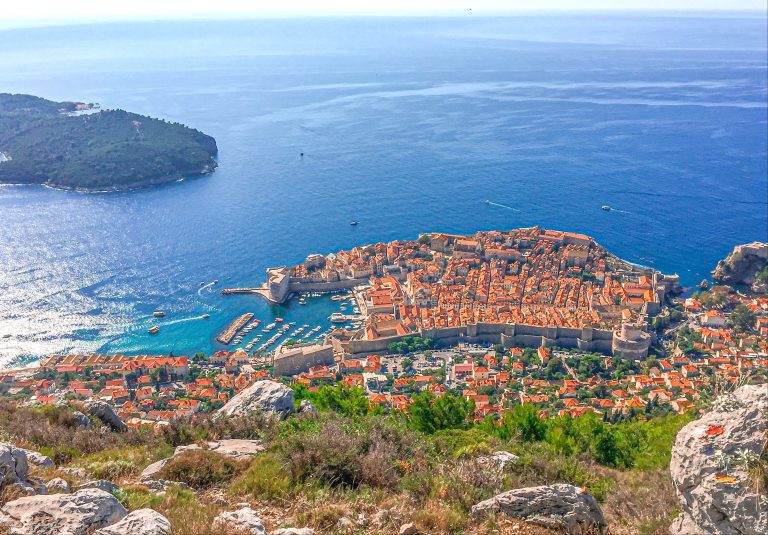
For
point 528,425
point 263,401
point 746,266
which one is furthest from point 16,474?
point 746,266

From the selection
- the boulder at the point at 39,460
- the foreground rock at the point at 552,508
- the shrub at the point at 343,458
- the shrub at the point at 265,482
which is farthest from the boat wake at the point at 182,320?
the foreground rock at the point at 552,508

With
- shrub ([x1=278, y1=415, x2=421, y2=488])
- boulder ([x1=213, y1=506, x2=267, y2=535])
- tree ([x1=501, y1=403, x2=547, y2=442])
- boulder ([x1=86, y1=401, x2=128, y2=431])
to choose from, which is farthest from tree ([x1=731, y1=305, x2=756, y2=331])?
boulder ([x1=213, y1=506, x2=267, y2=535])

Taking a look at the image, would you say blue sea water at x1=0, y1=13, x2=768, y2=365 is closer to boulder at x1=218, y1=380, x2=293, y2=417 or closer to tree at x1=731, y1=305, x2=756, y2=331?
tree at x1=731, y1=305, x2=756, y2=331

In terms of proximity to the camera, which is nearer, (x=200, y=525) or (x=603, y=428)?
(x=200, y=525)

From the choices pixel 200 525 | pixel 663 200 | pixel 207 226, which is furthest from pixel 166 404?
pixel 663 200

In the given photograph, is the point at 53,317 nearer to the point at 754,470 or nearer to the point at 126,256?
the point at 126,256

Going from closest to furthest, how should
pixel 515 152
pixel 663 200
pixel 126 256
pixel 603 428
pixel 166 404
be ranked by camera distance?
pixel 603 428 < pixel 166 404 < pixel 126 256 < pixel 663 200 < pixel 515 152

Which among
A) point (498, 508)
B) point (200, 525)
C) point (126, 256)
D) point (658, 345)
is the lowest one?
point (658, 345)
